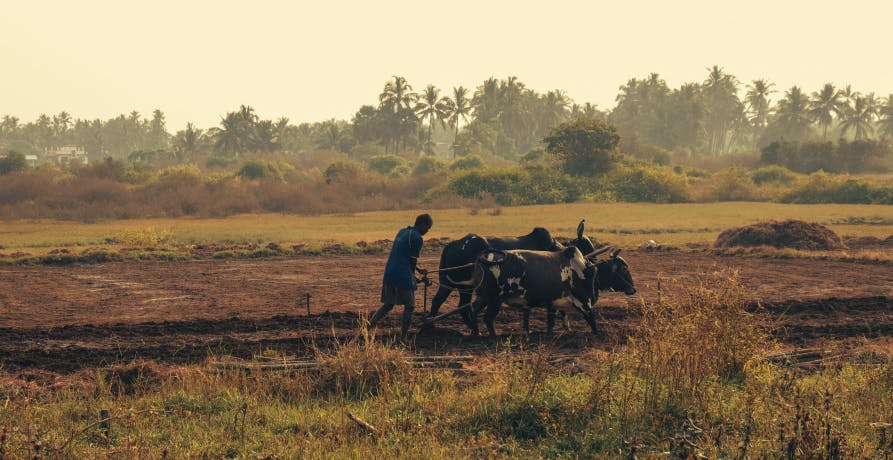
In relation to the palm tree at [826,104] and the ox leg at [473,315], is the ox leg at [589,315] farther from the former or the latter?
the palm tree at [826,104]

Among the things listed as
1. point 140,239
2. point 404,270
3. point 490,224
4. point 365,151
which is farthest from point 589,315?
point 365,151

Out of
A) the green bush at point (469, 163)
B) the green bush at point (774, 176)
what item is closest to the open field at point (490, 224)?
the green bush at point (774, 176)

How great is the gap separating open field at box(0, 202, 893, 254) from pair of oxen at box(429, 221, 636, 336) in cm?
1414

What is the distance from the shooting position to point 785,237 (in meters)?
23.9

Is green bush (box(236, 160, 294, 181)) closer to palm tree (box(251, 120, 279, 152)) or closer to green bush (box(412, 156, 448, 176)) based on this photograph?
green bush (box(412, 156, 448, 176))

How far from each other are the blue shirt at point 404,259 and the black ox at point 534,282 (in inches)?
44.1

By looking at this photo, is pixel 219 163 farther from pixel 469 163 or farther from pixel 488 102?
pixel 488 102

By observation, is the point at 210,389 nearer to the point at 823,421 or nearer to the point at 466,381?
the point at 466,381

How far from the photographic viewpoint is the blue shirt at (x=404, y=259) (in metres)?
10.5

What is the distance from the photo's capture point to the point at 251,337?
1149 centimetres

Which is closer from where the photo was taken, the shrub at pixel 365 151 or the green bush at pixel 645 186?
the green bush at pixel 645 186

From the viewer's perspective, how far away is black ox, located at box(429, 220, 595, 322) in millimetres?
11734

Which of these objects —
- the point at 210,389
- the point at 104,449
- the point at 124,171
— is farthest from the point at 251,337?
the point at 124,171

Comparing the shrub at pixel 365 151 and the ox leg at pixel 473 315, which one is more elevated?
the shrub at pixel 365 151
